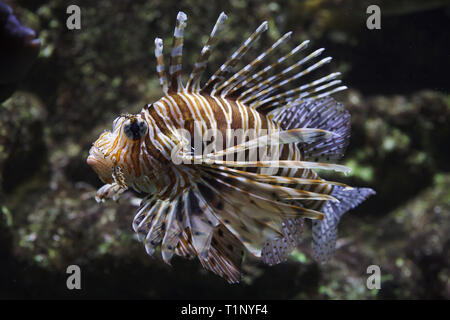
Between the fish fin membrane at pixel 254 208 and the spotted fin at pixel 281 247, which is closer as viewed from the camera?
the fish fin membrane at pixel 254 208

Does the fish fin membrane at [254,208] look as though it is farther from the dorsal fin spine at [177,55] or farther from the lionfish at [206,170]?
the dorsal fin spine at [177,55]

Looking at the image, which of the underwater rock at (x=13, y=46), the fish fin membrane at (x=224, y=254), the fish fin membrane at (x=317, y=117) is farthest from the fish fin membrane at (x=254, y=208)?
the underwater rock at (x=13, y=46)

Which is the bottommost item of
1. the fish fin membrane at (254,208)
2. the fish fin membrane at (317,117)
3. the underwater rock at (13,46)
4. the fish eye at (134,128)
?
the fish fin membrane at (254,208)

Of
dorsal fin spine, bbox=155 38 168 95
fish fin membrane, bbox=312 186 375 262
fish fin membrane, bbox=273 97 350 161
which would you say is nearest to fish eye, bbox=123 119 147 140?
dorsal fin spine, bbox=155 38 168 95

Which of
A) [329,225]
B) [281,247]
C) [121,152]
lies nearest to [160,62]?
[121,152]

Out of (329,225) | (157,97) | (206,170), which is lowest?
(329,225)

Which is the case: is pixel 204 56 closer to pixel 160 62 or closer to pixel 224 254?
pixel 160 62

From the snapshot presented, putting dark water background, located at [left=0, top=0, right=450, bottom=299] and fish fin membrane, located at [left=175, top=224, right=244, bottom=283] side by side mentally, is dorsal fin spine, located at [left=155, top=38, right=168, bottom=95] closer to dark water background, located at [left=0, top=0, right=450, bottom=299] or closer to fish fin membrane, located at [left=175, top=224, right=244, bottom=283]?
fish fin membrane, located at [left=175, top=224, right=244, bottom=283]
